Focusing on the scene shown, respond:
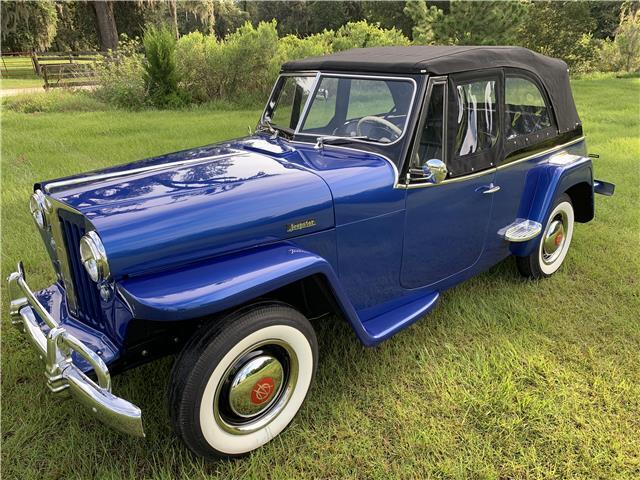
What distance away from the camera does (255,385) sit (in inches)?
85.3

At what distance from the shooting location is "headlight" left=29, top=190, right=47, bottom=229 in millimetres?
2369

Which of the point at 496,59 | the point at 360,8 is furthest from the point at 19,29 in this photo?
the point at 496,59

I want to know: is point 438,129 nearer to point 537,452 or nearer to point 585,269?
point 537,452

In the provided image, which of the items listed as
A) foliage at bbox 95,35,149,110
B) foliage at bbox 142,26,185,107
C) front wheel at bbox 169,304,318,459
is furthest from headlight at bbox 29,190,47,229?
foliage at bbox 95,35,149,110

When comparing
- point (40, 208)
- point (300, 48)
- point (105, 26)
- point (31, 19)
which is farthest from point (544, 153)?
point (31, 19)

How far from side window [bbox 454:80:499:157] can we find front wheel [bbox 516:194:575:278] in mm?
991

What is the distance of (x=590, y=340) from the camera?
309 cm

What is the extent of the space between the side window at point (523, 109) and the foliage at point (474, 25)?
15.6m

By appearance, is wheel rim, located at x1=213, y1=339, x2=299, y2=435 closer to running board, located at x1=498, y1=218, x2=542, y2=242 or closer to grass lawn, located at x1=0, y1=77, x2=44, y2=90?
running board, located at x1=498, y1=218, x2=542, y2=242

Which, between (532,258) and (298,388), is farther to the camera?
(532,258)

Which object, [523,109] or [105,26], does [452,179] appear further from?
[105,26]

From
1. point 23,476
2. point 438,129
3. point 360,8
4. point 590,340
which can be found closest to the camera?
point 23,476

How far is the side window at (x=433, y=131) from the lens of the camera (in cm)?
276

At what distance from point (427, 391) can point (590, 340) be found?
4.08 feet
